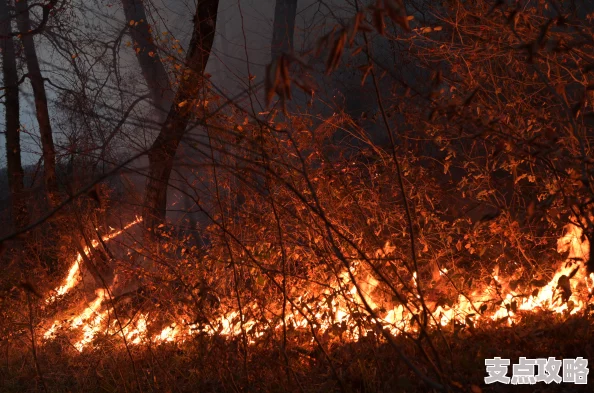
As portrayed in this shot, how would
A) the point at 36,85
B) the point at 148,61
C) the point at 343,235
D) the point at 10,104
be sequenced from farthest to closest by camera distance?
the point at 10,104, the point at 148,61, the point at 36,85, the point at 343,235

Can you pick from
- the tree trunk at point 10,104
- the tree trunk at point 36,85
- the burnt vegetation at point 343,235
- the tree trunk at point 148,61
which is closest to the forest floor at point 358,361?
the burnt vegetation at point 343,235

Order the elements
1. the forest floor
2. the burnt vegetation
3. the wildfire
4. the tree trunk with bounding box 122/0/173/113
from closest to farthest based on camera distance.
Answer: the burnt vegetation < the forest floor < the wildfire < the tree trunk with bounding box 122/0/173/113

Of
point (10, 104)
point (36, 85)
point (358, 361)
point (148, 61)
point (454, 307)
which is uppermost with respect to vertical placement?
point (148, 61)

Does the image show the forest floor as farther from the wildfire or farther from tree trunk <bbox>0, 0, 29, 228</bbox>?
tree trunk <bbox>0, 0, 29, 228</bbox>

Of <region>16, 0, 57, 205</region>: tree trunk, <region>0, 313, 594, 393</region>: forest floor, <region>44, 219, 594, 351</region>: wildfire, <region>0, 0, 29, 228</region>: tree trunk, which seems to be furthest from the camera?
<region>0, 0, 29, 228</region>: tree trunk

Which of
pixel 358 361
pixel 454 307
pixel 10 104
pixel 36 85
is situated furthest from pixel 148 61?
pixel 358 361

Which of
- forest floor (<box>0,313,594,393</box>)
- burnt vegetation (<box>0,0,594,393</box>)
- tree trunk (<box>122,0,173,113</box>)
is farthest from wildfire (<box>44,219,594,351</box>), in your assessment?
tree trunk (<box>122,0,173,113</box>)

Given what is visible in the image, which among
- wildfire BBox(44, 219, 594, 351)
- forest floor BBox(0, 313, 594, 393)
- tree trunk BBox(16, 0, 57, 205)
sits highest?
tree trunk BBox(16, 0, 57, 205)

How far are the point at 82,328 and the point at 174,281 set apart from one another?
1.90 m

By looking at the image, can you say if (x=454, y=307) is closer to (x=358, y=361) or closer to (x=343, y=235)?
(x=358, y=361)

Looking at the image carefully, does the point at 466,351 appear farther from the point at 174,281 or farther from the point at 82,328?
the point at 82,328

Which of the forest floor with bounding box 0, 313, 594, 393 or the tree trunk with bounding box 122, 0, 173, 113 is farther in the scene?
the tree trunk with bounding box 122, 0, 173, 113

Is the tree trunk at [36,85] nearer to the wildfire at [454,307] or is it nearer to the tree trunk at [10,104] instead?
the tree trunk at [10,104]

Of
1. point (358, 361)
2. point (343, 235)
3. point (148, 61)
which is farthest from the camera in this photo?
point (148, 61)
